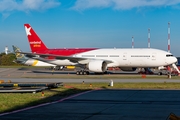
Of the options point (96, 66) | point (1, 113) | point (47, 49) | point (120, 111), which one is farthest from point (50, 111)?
point (47, 49)

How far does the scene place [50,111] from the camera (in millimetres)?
12914

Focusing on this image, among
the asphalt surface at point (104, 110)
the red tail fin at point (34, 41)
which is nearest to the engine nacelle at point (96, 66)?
the red tail fin at point (34, 41)

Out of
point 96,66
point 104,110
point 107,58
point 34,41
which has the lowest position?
point 104,110

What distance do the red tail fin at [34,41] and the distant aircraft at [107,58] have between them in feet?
7.54

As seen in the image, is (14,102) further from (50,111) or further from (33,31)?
(33,31)

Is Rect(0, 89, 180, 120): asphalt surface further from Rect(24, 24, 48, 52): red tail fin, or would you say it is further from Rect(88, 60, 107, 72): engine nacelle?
Rect(24, 24, 48, 52): red tail fin

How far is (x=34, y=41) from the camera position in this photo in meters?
51.6

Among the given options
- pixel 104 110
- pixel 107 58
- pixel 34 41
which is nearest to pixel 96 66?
pixel 107 58

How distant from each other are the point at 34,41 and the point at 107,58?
13525mm

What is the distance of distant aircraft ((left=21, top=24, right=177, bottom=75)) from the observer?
42156mm

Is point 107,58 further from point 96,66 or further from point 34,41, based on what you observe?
point 34,41

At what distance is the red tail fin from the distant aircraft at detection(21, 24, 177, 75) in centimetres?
230

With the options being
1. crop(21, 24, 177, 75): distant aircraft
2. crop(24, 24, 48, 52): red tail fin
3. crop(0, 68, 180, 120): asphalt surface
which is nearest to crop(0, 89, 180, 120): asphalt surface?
crop(0, 68, 180, 120): asphalt surface

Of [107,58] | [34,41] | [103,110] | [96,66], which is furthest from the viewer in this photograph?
[34,41]
